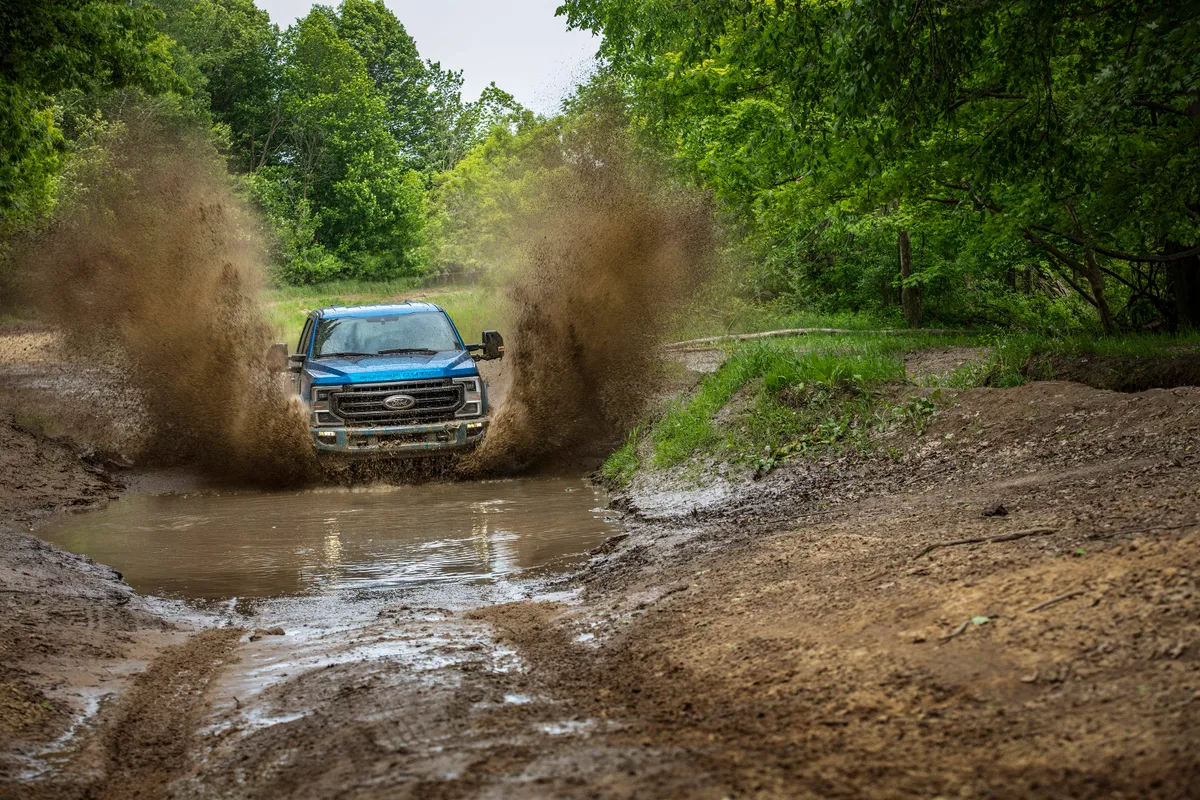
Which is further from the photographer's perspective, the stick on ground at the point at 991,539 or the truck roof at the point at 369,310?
the truck roof at the point at 369,310

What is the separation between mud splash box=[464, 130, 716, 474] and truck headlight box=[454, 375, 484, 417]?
0.64 m

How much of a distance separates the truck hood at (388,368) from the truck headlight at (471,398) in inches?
3.4

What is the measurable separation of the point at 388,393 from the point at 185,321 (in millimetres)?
5441

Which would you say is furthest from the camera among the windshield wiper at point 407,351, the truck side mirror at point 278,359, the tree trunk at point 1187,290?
the tree trunk at point 1187,290

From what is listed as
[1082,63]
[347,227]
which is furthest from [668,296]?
[347,227]

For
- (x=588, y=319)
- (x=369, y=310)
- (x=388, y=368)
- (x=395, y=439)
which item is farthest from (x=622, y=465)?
(x=369, y=310)

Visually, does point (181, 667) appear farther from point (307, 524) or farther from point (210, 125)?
point (210, 125)

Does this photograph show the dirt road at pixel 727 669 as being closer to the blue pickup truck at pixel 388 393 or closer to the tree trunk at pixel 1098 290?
the blue pickup truck at pixel 388 393

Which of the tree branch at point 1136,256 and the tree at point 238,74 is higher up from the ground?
the tree at point 238,74

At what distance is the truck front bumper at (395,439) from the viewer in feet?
45.9

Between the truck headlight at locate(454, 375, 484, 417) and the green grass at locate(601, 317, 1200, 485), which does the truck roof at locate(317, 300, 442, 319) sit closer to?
the truck headlight at locate(454, 375, 484, 417)

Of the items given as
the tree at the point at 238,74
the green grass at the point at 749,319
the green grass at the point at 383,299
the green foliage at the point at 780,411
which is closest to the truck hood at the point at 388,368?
the green foliage at the point at 780,411

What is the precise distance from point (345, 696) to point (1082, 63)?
36.5ft

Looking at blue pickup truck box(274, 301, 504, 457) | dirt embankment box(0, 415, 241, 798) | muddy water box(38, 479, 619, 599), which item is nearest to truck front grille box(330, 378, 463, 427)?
blue pickup truck box(274, 301, 504, 457)
